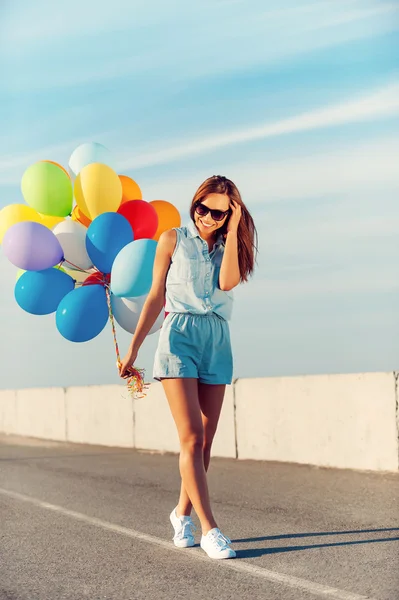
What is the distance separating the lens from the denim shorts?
4.85 metres

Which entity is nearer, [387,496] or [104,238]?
[387,496]

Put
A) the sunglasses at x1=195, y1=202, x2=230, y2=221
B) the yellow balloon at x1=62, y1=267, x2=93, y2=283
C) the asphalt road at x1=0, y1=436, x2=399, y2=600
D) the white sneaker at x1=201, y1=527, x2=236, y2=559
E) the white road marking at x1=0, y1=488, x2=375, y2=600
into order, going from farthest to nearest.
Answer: the yellow balloon at x1=62, y1=267, x2=93, y2=283, the sunglasses at x1=195, y1=202, x2=230, y2=221, the white sneaker at x1=201, y1=527, x2=236, y2=559, the asphalt road at x1=0, y1=436, x2=399, y2=600, the white road marking at x1=0, y1=488, x2=375, y2=600

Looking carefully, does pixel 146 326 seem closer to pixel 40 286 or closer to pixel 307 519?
pixel 307 519

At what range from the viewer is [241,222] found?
5.04m

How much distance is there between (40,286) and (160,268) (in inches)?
145

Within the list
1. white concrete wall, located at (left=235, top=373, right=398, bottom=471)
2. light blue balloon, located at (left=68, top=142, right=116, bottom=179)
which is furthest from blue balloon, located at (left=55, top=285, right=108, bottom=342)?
white concrete wall, located at (left=235, top=373, right=398, bottom=471)

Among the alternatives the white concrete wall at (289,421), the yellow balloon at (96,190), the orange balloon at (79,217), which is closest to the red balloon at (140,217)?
the yellow balloon at (96,190)

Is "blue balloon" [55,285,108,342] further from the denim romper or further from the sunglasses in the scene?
the sunglasses

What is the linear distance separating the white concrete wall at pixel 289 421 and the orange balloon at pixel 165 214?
238cm

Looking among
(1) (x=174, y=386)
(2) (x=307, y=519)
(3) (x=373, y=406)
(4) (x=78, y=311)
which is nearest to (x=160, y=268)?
(1) (x=174, y=386)

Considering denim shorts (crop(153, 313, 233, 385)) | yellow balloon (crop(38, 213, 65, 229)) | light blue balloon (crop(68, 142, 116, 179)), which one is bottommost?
denim shorts (crop(153, 313, 233, 385))

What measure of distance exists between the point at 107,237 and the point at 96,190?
0.69 meters

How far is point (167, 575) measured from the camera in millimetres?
4367

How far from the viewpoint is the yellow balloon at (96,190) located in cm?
884
